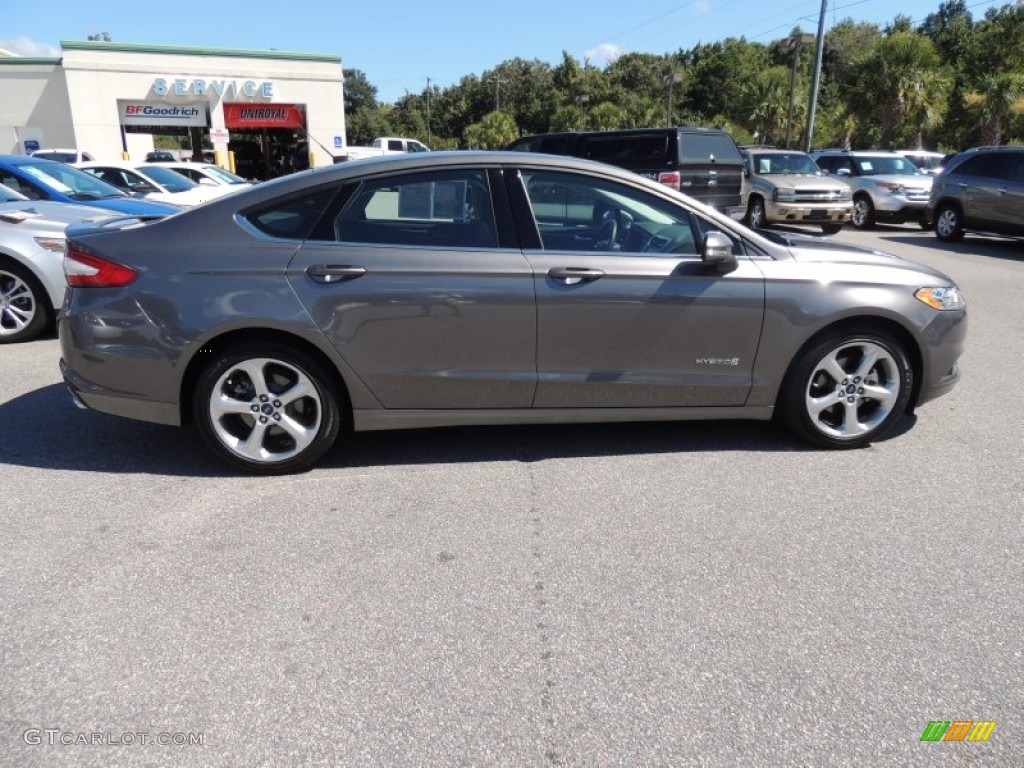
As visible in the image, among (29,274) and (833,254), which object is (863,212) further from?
(29,274)

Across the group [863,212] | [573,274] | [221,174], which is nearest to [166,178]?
[221,174]

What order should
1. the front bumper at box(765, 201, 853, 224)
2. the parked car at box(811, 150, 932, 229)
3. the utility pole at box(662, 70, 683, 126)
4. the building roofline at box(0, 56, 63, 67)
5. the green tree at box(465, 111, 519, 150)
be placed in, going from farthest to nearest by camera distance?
the green tree at box(465, 111, 519, 150)
the utility pole at box(662, 70, 683, 126)
the building roofline at box(0, 56, 63, 67)
the parked car at box(811, 150, 932, 229)
the front bumper at box(765, 201, 853, 224)

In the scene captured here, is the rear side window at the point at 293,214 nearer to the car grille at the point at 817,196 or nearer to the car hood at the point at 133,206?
the car hood at the point at 133,206

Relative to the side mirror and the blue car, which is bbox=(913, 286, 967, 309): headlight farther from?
the blue car

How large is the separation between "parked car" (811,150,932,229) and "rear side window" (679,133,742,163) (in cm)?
573

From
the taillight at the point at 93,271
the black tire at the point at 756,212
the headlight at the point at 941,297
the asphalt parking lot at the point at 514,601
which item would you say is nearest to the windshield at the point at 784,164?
the black tire at the point at 756,212

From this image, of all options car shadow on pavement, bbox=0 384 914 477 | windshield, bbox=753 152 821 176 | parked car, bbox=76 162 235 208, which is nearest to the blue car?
parked car, bbox=76 162 235 208

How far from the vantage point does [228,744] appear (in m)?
2.28

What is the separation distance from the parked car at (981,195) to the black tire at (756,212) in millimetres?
3171

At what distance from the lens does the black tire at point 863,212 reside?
18.2 metres

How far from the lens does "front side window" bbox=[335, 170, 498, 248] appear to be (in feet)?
13.2

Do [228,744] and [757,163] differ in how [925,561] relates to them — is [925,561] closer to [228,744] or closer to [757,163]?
[228,744]

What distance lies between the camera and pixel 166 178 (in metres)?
14.8

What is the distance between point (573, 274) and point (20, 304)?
5.42m
